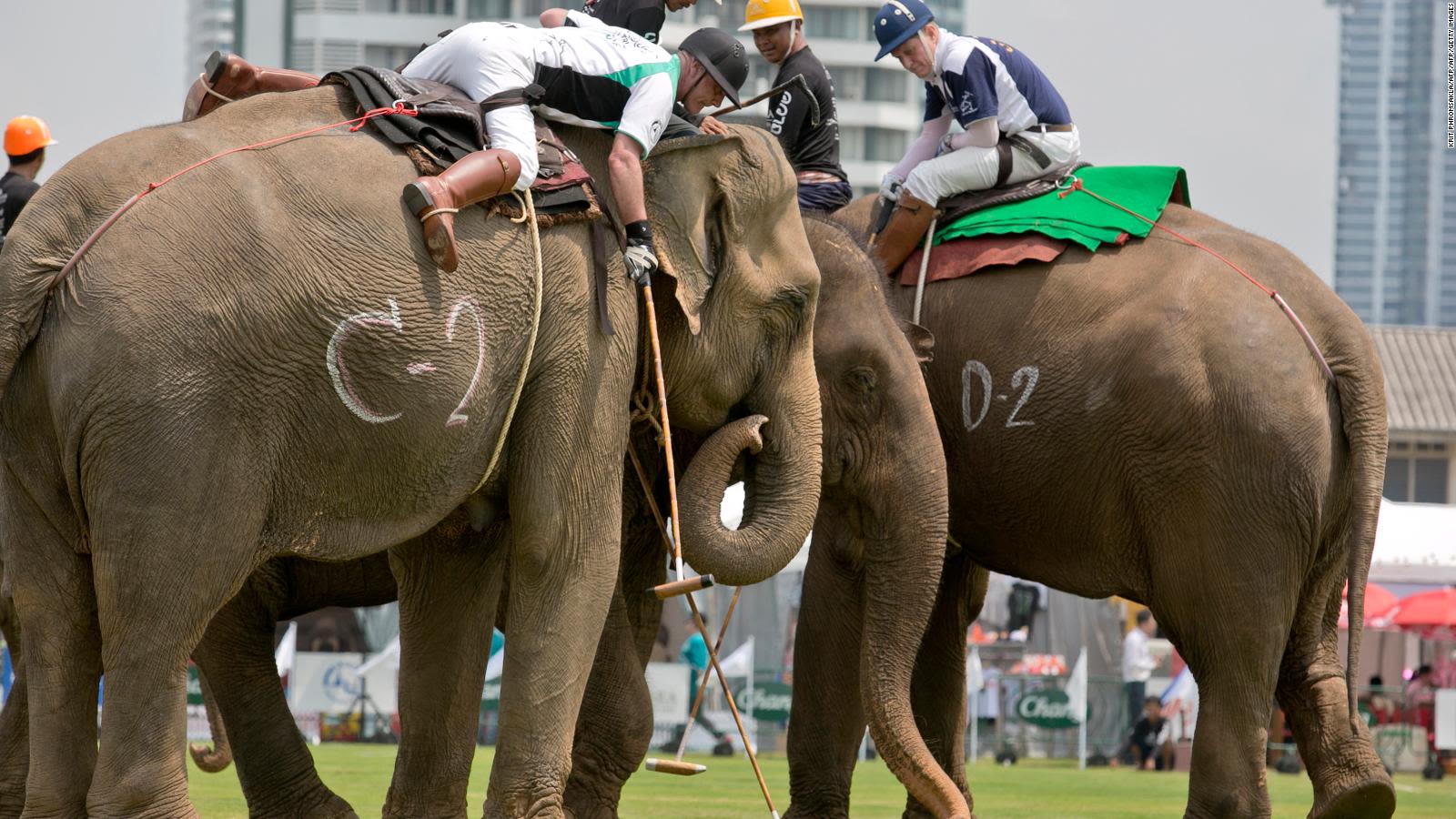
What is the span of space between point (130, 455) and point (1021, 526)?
458 centimetres

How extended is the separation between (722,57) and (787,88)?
130cm

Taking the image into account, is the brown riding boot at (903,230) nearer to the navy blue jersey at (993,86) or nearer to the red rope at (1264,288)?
the navy blue jersey at (993,86)

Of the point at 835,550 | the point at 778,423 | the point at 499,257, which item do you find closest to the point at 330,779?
the point at 835,550

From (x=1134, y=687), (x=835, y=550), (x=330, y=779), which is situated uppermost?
(x=835, y=550)

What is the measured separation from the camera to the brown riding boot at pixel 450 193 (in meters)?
6.32

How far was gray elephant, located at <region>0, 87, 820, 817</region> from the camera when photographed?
18.9 ft

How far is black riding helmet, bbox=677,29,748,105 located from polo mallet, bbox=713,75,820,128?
0.10 metres

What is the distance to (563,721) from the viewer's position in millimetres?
7062

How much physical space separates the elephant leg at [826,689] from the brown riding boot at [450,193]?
118 inches

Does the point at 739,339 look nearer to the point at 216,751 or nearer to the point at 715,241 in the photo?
the point at 715,241

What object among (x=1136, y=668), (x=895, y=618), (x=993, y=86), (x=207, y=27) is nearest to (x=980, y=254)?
(x=993, y=86)

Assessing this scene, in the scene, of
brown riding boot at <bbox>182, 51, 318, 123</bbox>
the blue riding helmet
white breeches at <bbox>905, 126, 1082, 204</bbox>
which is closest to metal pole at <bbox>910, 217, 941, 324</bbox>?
white breeches at <bbox>905, 126, 1082, 204</bbox>

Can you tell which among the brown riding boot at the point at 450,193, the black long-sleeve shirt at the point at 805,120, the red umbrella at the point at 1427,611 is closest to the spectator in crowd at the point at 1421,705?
the red umbrella at the point at 1427,611

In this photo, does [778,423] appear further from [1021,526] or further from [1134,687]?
[1134,687]
